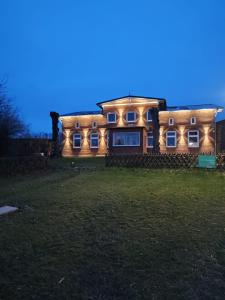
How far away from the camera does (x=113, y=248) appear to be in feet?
17.1

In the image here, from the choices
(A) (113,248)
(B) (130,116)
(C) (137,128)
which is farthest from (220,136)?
(A) (113,248)

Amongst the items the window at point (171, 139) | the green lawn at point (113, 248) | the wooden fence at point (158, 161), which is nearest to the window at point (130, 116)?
the window at point (171, 139)

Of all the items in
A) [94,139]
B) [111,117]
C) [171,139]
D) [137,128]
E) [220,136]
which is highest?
[111,117]

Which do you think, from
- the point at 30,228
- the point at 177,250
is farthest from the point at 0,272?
the point at 177,250

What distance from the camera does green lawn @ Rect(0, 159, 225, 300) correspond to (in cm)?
390

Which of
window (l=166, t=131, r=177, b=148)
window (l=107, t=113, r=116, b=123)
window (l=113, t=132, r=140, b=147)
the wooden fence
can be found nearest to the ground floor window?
window (l=107, t=113, r=116, b=123)

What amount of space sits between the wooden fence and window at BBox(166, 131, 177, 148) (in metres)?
20.8

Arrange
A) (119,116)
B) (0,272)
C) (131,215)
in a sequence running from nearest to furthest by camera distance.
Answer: (0,272) → (131,215) → (119,116)

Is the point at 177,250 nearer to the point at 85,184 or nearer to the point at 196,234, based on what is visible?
the point at 196,234

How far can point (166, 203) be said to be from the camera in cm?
897

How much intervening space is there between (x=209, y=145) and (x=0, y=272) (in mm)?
36874

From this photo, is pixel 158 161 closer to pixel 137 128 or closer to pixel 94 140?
pixel 137 128

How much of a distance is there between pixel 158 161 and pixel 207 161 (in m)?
3.16

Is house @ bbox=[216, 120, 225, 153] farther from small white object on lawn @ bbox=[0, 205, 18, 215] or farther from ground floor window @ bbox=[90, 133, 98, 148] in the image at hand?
small white object on lawn @ bbox=[0, 205, 18, 215]
